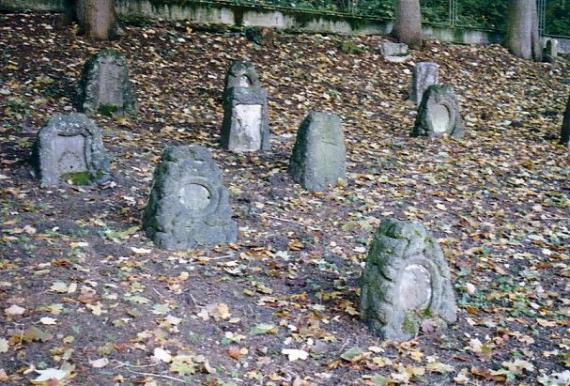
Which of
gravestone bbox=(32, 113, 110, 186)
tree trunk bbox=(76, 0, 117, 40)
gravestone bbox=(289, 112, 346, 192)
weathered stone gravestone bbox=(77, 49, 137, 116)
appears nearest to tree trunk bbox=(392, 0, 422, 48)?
tree trunk bbox=(76, 0, 117, 40)

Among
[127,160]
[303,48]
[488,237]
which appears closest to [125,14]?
[303,48]

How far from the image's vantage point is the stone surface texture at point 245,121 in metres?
10.2

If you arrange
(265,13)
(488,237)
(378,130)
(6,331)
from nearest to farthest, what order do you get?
(6,331)
(488,237)
(378,130)
(265,13)

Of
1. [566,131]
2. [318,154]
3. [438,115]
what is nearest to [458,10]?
[566,131]

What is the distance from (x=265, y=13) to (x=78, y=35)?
468cm

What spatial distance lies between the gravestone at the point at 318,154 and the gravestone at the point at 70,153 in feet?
7.35

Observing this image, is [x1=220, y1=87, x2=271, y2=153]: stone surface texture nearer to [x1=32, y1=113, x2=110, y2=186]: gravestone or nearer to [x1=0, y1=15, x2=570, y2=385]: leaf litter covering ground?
[x1=0, y1=15, x2=570, y2=385]: leaf litter covering ground

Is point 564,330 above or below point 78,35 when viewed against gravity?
below

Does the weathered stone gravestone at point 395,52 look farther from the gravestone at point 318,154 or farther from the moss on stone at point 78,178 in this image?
the moss on stone at point 78,178

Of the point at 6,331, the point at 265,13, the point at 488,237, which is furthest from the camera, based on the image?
the point at 265,13

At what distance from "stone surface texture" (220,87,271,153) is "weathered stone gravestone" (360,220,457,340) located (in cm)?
463

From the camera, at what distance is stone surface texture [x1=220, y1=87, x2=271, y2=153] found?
10164 mm

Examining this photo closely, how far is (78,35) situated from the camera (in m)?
14.3

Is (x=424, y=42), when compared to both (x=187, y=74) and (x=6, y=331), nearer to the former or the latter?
(x=187, y=74)
